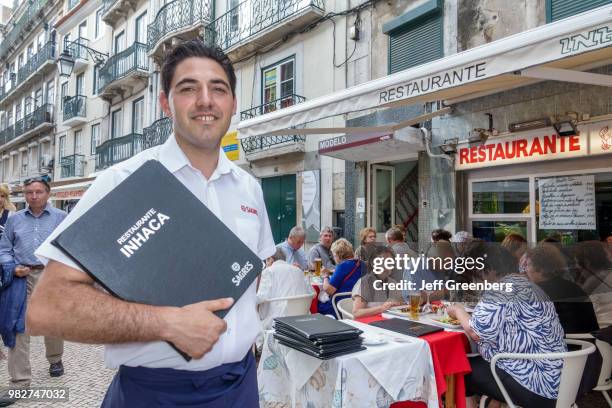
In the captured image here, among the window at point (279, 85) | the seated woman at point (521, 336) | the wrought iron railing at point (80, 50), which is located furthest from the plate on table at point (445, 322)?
the wrought iron railing at point (80, 50)

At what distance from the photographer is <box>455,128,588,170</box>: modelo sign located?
6.31 m

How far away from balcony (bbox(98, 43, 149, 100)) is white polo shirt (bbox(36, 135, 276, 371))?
59.5 ft

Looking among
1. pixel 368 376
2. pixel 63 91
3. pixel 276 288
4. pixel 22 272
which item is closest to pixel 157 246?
pixel 368 376

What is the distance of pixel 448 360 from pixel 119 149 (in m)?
18.3

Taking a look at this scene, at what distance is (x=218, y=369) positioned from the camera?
1.42 m

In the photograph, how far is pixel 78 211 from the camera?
1.20 m

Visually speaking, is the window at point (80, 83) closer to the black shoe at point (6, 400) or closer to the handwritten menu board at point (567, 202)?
the black shoe at point (6, 400)

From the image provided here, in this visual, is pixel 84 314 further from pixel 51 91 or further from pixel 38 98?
pixel 38 98

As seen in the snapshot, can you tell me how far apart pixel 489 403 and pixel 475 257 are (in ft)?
4.27

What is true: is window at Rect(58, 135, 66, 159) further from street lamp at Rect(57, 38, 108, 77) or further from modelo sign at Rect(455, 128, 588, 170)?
modelo sign at Rect(455, 128, 588, 170)

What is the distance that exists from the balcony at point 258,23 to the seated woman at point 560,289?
9088 millimetres

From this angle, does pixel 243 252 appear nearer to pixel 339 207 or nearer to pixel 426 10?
pixel 426 10

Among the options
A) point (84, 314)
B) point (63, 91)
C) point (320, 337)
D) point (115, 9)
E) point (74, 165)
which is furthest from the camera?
point (63, 91)

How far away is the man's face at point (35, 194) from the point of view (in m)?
4.53
